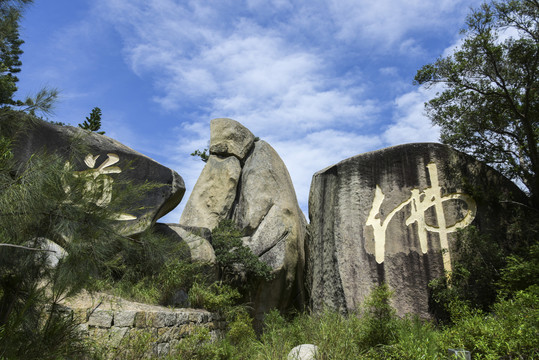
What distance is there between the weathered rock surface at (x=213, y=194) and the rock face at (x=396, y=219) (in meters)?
3.83

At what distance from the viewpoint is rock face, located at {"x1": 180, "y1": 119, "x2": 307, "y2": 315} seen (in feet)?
35.6

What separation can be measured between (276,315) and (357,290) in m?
1.88

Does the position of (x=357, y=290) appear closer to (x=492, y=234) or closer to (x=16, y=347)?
(x=492, y=234)

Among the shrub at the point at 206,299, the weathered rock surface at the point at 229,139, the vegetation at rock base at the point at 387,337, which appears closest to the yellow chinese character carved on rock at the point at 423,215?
the vegetation at rock base at the point at 387,337

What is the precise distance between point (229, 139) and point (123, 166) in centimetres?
465

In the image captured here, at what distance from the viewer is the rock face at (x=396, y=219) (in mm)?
8312

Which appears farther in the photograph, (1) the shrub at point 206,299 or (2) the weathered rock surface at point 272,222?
(2) the weathered rock surface at point 272,222

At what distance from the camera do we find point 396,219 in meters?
8.77

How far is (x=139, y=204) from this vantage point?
8883mm

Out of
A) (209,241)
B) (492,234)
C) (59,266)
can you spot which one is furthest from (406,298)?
(59,266)

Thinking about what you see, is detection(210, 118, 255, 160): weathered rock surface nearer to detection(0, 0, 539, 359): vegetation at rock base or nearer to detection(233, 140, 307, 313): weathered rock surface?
detection(233, 140, 307, 313): weathered rock surface

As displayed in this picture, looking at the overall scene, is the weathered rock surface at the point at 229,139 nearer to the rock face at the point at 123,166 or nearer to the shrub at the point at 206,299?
the rock face at the point at 123,166

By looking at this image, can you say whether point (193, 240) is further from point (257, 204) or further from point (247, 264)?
point (257, 204)

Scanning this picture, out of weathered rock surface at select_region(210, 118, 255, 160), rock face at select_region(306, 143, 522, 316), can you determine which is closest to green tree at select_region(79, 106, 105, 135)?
weathered rock surface at select_region(210, 118, 255, 160)
